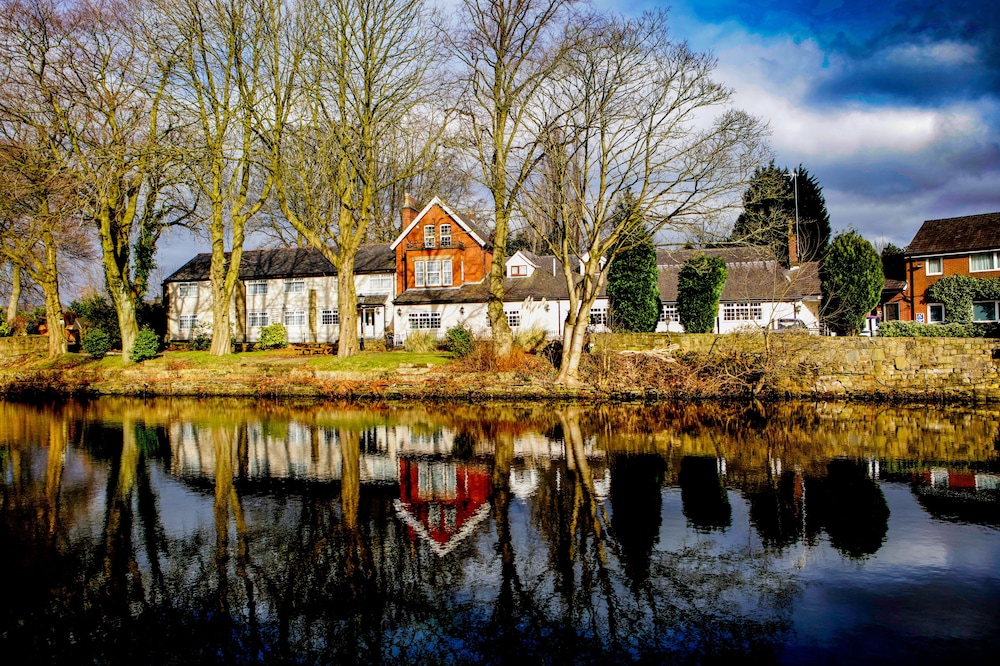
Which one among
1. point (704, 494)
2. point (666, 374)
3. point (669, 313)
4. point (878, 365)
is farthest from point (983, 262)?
point (704, 494)

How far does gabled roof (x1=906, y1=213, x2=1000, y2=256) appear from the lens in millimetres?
→ 38594

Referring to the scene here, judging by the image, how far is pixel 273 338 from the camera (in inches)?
1526

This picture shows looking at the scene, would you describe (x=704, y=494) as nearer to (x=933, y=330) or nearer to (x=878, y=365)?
(x=878, y=365)

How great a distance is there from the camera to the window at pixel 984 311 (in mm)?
37750

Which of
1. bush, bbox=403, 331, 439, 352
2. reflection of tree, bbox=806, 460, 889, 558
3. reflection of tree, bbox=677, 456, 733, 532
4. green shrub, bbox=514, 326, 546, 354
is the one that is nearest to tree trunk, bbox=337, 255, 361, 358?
bush, bbox=403, 331, 439, 352

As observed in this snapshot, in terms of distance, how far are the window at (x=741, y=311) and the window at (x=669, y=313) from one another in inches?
113

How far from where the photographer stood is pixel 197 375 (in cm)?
2803

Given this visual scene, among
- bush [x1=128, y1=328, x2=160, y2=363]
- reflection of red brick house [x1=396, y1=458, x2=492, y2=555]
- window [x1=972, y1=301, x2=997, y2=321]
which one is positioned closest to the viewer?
reflection of red brick house [x1=396, y1=458, x2=492, y2=555]

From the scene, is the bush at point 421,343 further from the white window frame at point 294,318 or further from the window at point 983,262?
the window at point 983,262

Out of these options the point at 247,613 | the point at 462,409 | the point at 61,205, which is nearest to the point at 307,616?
the point at 247,613

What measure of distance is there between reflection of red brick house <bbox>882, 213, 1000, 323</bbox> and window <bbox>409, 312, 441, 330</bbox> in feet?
90.7

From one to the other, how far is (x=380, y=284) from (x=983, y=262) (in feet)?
117

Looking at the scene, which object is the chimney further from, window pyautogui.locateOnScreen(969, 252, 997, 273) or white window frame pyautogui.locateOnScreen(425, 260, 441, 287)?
window pyautogui.locateOnScreen(969, 252, 997, 273)

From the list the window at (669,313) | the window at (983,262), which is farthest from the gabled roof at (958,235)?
the window at (669,313)
